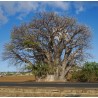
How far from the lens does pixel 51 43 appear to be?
163ft

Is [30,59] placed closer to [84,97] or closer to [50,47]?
[50,47]

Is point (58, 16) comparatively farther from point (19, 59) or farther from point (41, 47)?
point (19, 59)

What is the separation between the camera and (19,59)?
4984cm

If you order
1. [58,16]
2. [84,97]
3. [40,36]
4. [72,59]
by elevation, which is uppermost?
[58,16]

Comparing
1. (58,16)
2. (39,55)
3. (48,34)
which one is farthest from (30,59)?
(58,16)

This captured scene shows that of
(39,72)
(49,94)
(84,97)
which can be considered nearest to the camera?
(84,97)

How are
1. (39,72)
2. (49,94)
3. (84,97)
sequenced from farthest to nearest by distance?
(39,72)
(49,94)
(84,97)

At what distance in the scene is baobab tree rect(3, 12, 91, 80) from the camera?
49094 mm

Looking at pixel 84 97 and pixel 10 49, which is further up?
pixel 10 49

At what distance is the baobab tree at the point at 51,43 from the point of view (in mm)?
49094

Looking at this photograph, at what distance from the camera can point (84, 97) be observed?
16.5 metres

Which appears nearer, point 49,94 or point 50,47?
point 49,94

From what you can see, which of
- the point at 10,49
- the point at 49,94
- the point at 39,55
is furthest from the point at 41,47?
the point at 49,94

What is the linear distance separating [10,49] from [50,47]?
238 inches
